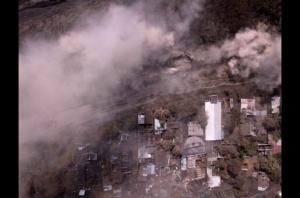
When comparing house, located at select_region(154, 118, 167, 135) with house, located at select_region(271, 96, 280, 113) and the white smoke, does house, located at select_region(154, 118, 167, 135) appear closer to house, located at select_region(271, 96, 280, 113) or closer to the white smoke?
the white smoke

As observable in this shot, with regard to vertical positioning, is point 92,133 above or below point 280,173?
above

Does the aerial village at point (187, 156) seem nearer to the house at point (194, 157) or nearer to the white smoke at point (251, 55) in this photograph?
the house at point (194, 157)

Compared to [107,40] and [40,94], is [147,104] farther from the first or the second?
[40,94]

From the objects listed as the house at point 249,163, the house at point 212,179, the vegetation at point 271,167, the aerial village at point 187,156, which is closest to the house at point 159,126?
the aerial village at point 187,156

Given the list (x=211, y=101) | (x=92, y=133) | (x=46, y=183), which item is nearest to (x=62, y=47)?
(x=92, y=133)

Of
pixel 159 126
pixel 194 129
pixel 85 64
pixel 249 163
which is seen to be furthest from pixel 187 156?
pixel 85 64

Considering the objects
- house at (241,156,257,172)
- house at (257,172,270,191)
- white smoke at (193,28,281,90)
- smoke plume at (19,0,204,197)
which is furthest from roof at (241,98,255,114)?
smoke plume at (19,0,204,197)

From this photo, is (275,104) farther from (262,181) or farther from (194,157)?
(194,157)
